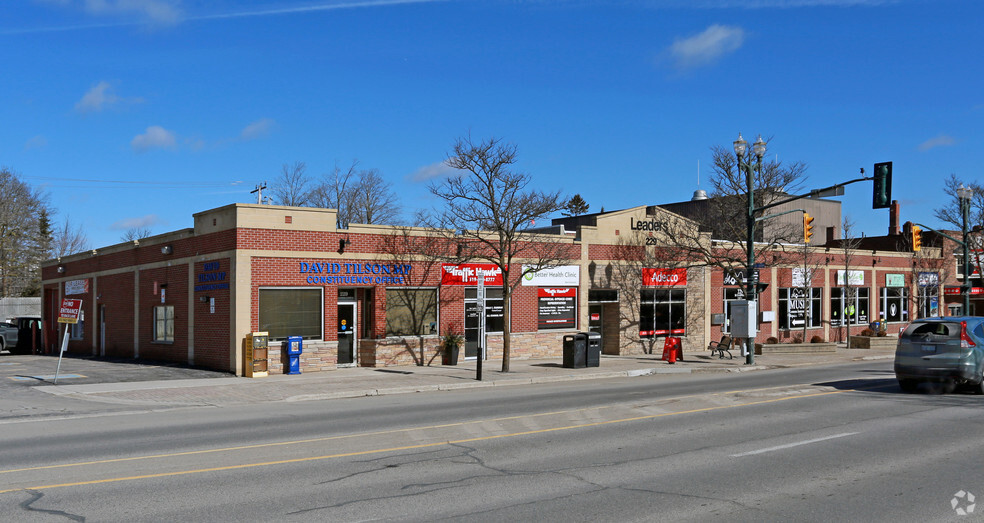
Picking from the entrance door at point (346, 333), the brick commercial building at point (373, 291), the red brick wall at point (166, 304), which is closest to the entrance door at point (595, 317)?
the brick commercial building at point (373, 291)

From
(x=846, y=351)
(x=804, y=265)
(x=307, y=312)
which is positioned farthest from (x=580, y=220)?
(x=307, y=312)

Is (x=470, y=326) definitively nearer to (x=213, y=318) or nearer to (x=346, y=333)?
(x=346, y=333)

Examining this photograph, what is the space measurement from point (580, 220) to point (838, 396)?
25393 millimetres

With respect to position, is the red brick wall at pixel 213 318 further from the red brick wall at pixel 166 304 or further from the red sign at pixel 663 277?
the red sign at pixel 663 277

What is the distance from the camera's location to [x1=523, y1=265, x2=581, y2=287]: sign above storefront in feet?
93.3

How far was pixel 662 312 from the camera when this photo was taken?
3259cm

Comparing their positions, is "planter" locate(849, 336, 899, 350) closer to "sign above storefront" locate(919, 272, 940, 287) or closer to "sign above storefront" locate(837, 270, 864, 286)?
"sign above storefront" locate(837, 270, 864, 286)

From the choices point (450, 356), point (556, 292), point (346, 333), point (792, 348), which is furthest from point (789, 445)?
point (792, 348)

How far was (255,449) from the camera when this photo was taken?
36.6 feet

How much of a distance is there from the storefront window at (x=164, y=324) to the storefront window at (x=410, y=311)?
784cm

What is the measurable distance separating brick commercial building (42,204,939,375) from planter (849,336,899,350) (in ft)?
9.54

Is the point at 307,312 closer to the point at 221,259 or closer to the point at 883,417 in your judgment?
the point at 221,259

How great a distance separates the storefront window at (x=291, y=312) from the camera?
2319 cm

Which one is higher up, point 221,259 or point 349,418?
point 221,259
